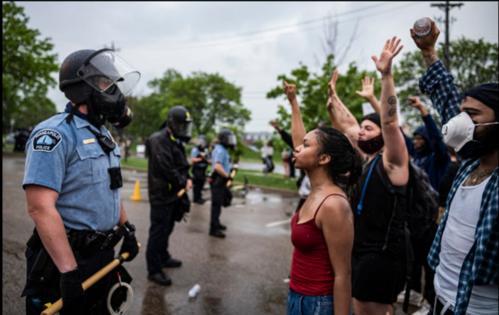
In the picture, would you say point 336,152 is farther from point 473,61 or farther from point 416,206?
point 473,61

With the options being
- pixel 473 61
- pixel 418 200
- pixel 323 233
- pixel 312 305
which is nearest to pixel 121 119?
pixel 323 233

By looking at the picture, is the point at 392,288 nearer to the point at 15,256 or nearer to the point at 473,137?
the point at 473,137

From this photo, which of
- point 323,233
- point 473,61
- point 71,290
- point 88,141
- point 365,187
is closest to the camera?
point 71,290

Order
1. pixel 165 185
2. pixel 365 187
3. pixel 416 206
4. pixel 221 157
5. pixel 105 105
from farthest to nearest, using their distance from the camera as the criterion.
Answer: pixel 221 157
pixel 165 185
pixel 416 206
pixel 365 187
pixel 105 105

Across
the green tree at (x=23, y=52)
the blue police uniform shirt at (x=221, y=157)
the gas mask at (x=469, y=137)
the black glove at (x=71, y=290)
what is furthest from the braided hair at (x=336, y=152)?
the green tree at (x=23, y=52)

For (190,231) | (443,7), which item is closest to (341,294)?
(190,231)

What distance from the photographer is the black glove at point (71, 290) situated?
1905 millimetres

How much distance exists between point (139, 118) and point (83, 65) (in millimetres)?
58055

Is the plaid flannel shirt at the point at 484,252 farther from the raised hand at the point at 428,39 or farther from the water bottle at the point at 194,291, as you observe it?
the water bottle at the point at 194,291

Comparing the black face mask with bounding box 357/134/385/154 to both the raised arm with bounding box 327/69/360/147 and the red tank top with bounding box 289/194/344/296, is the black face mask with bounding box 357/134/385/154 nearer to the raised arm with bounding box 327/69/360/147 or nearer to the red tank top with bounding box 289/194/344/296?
the raised arm with bounding box 327/69/360/147

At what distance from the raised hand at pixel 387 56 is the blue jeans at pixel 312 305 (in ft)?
4.89

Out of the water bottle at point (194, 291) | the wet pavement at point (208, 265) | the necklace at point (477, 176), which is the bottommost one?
the wet pavement at point (208, 265)

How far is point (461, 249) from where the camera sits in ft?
5.94

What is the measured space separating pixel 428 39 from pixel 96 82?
215 cm
